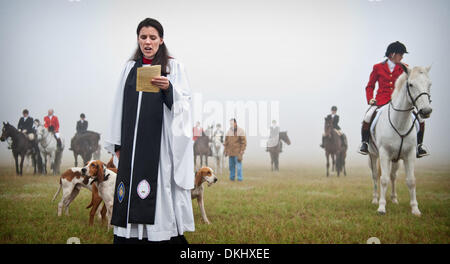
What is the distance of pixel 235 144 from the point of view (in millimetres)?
11344

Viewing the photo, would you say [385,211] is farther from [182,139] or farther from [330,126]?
[330,126]

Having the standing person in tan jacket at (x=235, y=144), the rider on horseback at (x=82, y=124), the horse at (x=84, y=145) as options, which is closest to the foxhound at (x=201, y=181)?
the standing person in tan jacket at (x=235, y=144)

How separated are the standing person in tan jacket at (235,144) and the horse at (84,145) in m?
5.50

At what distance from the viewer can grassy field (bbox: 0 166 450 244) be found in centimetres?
455

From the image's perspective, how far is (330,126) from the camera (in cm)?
1361

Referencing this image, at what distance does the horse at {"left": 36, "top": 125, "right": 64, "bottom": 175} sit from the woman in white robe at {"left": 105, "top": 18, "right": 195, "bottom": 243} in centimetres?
1072

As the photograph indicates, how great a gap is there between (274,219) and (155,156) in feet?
10.2

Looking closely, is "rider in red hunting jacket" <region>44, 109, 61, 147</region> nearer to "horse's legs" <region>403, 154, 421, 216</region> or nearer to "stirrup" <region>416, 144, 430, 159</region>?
"horse's legs" <region>403, 154, 421, 216</region>

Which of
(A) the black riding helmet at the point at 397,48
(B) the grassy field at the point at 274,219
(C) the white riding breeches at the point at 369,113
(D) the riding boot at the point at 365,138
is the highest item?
(A) the black riding helmet at the point at 397,48

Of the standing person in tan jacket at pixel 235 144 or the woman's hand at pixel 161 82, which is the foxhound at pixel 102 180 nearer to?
the woman's hand at pixel 161 82

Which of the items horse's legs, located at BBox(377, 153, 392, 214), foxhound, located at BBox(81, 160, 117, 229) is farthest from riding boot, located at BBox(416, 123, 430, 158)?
foxhound, located at BBox(81, 160, 117, 229)

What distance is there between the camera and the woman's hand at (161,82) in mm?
2980
